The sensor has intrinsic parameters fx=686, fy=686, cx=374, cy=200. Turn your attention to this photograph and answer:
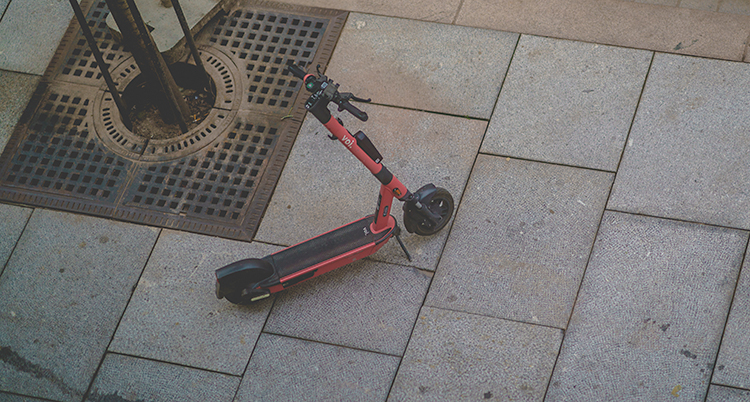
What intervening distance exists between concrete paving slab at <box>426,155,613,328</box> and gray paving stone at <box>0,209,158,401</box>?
6.92 ft

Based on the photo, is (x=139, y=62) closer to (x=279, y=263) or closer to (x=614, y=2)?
(x=279, y=263)

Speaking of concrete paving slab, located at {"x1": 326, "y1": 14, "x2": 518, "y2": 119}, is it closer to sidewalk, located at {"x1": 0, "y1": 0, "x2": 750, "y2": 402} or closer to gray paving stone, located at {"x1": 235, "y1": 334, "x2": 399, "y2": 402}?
sidewalk, located at {"x1": 0, "y1": 0, "x2": 750, "y2": 402}

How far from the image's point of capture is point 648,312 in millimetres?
4184

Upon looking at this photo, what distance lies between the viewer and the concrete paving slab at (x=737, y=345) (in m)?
3.93

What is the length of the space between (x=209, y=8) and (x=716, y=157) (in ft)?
13.3

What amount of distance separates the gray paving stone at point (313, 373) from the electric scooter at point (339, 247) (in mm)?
389

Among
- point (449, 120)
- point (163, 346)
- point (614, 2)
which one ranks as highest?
point (614, 2)

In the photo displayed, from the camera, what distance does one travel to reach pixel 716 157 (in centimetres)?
464

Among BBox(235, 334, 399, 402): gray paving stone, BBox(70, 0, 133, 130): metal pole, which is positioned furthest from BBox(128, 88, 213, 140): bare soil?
BBox(235, 334, 399, 402): gray paving stone

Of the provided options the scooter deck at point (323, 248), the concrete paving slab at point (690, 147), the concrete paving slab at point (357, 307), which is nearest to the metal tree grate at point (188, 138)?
the scooter deck at point (323, 248)

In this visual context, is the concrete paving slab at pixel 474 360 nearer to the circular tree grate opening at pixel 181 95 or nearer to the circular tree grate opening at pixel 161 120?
the circular tree grate opening at pixel 161 120

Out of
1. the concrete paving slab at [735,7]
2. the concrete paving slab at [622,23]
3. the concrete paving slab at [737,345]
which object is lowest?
the concrete paving slab at [737,345]

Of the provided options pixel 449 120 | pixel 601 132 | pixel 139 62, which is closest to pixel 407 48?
pixel 449 120

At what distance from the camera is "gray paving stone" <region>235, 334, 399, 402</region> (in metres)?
4.12
